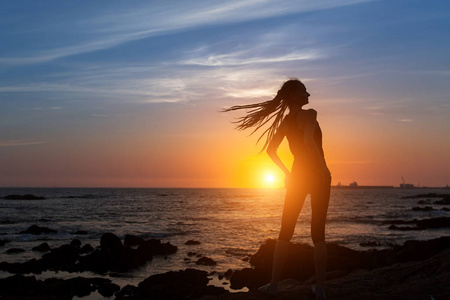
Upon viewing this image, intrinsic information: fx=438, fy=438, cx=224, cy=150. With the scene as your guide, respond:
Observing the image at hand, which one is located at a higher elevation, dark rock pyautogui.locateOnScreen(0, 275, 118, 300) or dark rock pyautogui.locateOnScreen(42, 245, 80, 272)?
dark rock pyautogui.locateOnScreen(0, 275, 118, 300)

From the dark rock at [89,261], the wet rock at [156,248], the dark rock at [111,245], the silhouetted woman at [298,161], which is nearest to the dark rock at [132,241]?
the wet rock at [156,248]

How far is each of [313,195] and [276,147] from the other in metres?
0.88

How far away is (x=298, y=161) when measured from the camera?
562cm

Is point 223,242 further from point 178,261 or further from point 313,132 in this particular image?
point 313,132

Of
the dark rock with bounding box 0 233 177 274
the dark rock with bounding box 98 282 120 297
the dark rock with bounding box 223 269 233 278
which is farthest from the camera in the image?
the dark rock with bounding box 0 233 177 274

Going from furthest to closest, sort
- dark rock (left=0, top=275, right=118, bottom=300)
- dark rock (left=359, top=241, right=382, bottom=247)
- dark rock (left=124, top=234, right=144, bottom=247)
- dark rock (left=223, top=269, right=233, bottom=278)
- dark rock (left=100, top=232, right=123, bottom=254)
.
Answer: dark rock (left=124, top=234, right=144, bottom=247) → dark rock (left=359, top=241, right=382, bottom=247) → dark rock (left=100, top=232, right=123, bottom=254) → dark rock (left=223, top=269, right=233, bottom=278) → dark rock (left=0, top=275, right=118, bottom=300)

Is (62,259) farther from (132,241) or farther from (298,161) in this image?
(298,161)

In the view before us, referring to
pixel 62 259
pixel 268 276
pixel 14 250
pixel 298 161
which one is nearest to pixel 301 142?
pixel 298 161

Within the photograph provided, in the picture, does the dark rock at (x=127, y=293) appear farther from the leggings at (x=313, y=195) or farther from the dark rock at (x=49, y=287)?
the leggings at (x=313, y=195)

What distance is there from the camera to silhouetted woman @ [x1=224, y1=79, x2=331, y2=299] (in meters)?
5.42

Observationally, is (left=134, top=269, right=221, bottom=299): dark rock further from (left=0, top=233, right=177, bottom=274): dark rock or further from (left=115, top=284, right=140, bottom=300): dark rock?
(left=0, top=233, right=177, bottom=274): dark rock

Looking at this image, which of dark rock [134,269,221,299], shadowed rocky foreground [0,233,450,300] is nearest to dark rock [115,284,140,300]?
shadowed rocky foreground [0,233,450,300]

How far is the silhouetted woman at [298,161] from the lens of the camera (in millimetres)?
5418

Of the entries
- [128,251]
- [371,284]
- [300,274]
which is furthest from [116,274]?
[371,284]
